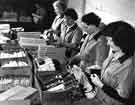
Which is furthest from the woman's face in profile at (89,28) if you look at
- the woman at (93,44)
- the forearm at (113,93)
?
the forearm at (113,93)

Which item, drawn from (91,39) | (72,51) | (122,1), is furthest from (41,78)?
(122,1)

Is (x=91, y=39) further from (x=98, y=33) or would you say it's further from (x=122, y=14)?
(x=122, y=14)

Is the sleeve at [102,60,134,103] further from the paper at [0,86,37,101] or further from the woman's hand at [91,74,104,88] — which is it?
the paper at [0,86,37,101]

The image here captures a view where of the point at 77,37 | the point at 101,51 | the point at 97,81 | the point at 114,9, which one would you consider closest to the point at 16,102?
the point at 97,81

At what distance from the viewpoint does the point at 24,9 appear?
22.2 feet

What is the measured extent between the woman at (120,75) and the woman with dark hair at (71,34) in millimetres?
1486

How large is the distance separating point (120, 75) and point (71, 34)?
77.0 inches

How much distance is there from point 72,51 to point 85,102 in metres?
1.78

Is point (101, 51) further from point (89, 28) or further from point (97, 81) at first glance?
point (97, 81)

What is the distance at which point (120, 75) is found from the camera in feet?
6.79

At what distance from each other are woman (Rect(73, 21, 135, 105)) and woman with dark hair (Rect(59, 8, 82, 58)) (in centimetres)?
Result: 149

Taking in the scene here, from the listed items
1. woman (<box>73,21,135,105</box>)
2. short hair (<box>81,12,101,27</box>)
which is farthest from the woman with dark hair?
woman (<box>73,21,135,105</box>)

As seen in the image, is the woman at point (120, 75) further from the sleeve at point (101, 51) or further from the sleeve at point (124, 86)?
the sleeve at point (101, 51)

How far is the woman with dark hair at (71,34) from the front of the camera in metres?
3.65
